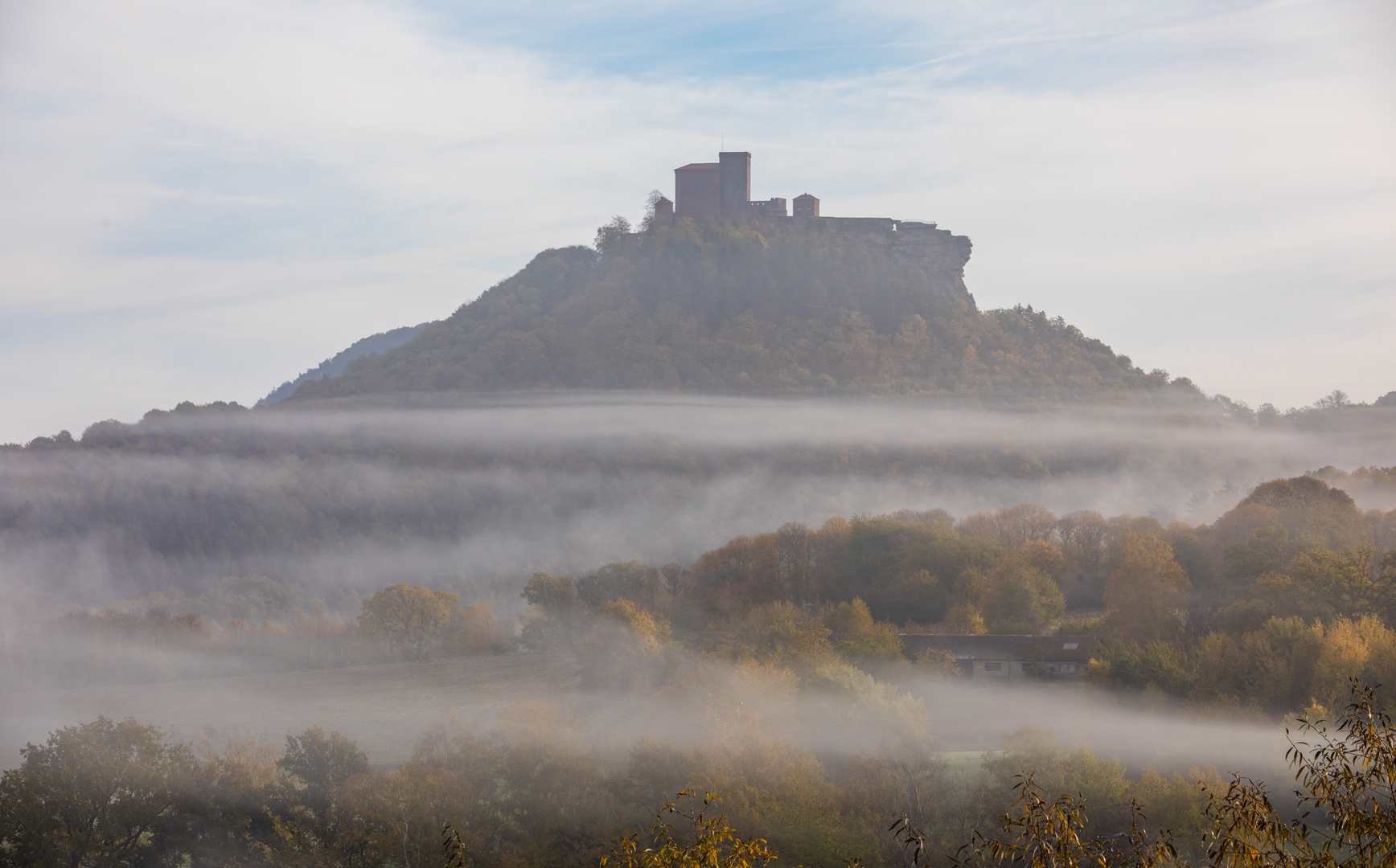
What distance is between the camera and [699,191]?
447ft

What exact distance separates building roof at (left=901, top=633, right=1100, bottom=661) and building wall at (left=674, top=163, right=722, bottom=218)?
262 feet

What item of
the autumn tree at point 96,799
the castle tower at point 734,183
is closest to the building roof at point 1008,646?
the autumn tree at point 96,799

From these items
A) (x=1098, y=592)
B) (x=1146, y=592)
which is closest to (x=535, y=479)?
(x=1098, y=592)

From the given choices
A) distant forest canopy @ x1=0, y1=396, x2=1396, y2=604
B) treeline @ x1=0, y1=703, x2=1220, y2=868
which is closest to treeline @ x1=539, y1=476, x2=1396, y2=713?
treeline @ x1=0, y1=703, x2=1220, y2=868

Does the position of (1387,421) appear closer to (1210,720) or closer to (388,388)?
(1210,720)

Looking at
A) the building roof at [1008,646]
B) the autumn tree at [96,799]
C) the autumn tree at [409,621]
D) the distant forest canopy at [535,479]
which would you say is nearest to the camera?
the autumn tree at [96,799]

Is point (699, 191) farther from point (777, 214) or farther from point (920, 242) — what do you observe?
point (920, 242)

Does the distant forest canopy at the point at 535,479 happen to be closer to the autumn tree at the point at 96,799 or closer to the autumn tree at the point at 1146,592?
the autumn tree at the point at 1146,592

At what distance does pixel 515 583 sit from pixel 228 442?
5294 centimetres

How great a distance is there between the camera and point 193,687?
95938 mm

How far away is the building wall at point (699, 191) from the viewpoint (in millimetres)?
136000

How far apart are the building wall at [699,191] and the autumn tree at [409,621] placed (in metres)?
63.5

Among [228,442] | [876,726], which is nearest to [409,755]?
[876,726]

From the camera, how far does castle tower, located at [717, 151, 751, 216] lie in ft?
443
